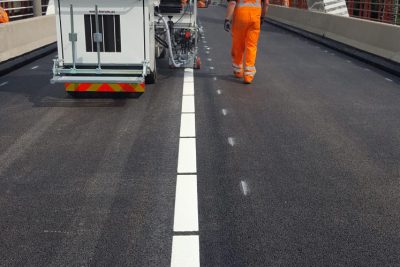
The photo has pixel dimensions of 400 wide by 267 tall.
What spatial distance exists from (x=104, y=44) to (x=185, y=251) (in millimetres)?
5403

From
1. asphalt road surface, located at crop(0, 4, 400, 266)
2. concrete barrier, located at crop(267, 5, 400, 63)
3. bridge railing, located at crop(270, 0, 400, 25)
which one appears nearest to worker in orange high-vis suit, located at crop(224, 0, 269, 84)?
asphalt road surface, located at crop(0, 4, 400, 266)

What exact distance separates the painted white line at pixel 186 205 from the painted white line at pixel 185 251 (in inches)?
6.0

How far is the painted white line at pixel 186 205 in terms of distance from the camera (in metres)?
4.15

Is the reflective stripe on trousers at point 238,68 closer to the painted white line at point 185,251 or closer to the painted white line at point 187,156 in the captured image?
the painted white line at point 187,156

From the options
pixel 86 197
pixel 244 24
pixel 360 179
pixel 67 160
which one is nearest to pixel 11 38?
pixel 244 24

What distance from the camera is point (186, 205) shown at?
4.51 metres

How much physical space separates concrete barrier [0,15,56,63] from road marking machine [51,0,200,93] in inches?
160

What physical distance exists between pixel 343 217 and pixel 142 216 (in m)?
1.66

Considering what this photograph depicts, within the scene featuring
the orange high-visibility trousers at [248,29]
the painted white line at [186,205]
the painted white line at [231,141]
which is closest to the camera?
the painted white line at [186,205]

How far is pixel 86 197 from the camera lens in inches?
185

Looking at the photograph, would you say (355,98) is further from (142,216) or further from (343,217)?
(142,216)

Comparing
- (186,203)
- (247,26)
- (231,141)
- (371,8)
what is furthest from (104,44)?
(371,8)

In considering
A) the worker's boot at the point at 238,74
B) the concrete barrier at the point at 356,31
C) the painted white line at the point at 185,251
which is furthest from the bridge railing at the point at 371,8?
the painted white line at the point at 185,251

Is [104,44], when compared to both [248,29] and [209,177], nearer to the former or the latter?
[248,29]
